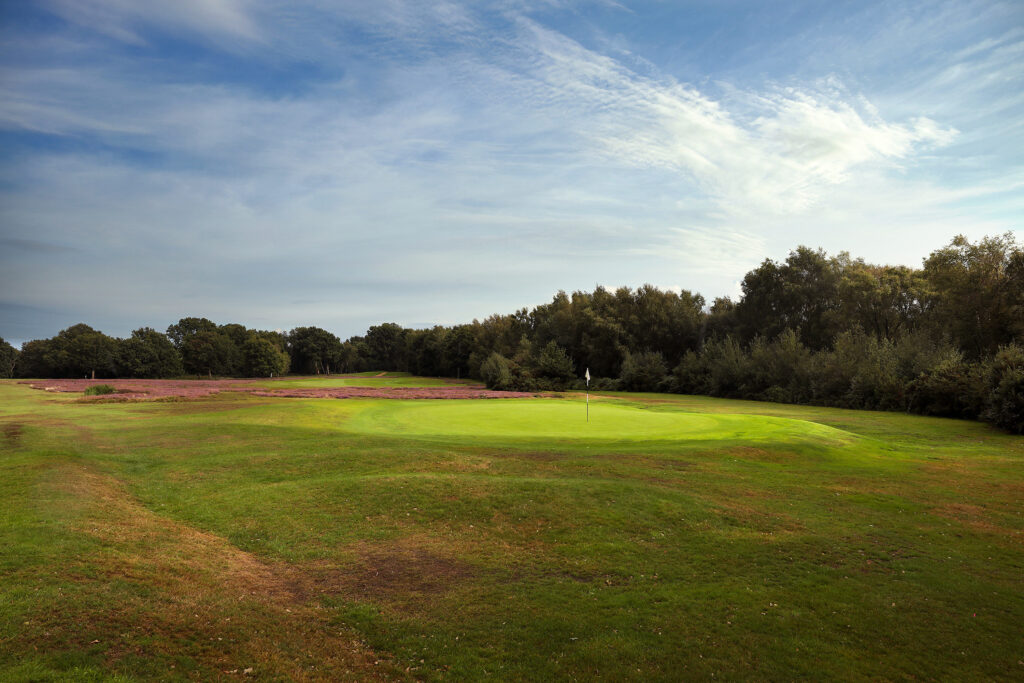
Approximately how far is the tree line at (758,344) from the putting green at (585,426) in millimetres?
13548

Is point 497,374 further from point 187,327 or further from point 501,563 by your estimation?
point 187,327

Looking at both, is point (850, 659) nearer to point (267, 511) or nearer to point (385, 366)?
point (267, 511)

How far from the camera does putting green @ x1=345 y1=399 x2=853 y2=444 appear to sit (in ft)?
78.8

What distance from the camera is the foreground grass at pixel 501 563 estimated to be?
724cm

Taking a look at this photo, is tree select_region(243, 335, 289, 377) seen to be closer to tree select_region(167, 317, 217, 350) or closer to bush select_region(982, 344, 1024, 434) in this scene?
tree select_region(167, 317, 217, 350)

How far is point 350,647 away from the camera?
7566mm

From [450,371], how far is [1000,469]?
104010 millimetres

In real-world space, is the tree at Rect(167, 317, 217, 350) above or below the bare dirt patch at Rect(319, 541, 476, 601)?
above

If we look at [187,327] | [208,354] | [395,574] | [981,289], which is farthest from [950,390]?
[187,327]

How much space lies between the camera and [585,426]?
87.5ft

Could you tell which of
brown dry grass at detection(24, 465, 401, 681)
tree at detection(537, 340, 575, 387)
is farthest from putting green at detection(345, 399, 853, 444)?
tree at detection(537, 340, 575, 387)

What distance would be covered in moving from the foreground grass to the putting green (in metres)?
3.47

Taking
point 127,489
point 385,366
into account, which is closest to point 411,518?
point 127,489

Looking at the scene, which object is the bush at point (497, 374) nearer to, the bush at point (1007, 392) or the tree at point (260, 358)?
the bush at point (1007, 392)
